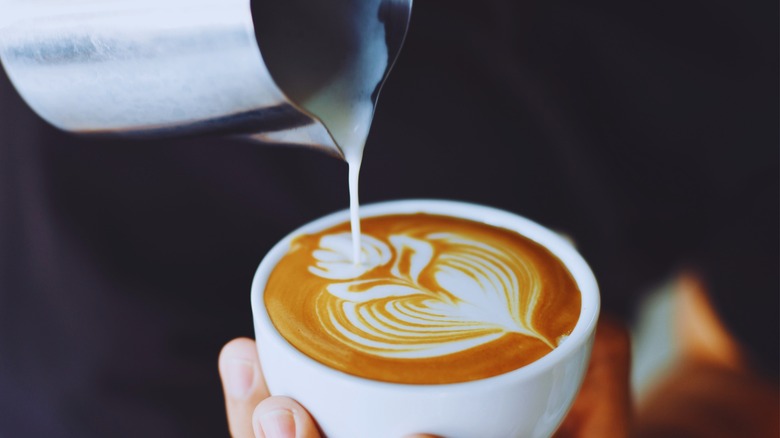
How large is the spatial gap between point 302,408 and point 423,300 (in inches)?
7.5

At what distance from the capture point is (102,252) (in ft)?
3.64

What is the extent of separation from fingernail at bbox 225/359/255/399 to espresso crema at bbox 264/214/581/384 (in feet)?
0.36

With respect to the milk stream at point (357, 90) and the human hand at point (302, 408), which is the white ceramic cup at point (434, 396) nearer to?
the human hand at point (302, 408)

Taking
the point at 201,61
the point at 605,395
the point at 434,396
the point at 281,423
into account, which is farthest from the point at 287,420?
the point at 605,395

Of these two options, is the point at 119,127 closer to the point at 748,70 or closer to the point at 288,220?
the point at 288,220

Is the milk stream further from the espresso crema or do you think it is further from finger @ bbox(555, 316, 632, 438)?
finger @ bbox(555, 316, 632, 438)

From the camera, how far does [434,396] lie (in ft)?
1.94

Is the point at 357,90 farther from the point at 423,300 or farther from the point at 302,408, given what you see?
the point at 302,408

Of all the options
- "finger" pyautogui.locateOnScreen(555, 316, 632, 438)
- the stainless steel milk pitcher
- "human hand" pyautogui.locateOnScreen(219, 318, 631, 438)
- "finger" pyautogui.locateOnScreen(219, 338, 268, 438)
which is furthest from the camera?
"finger" pyautogui.locateOnScreen(555, 316, 632, 438)

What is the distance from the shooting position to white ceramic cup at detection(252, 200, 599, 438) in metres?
0.60

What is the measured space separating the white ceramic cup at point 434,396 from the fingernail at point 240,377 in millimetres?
86

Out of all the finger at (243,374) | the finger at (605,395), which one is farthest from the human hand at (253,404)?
the finger at (605,395)

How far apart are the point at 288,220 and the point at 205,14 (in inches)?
26.7

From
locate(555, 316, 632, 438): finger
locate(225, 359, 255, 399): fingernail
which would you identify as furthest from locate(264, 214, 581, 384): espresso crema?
locate(555, 316, 632, 438): finger
